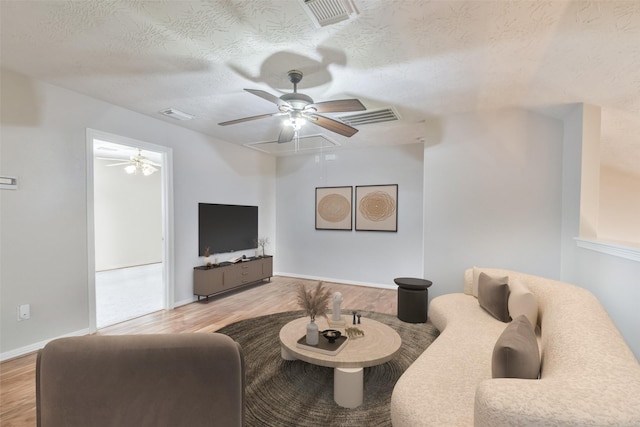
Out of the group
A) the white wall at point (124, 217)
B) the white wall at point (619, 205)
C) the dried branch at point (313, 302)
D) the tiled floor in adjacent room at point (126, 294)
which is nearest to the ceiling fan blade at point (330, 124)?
the dried branch at point (313, 302)

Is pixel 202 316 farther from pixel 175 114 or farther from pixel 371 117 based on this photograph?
pixel 371 117

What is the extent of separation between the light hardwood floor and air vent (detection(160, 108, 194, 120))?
2.66 metres

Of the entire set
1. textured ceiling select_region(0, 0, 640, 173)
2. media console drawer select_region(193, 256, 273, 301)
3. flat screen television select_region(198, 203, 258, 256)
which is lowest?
media console drawer select_region(193, 256, 273, 301)

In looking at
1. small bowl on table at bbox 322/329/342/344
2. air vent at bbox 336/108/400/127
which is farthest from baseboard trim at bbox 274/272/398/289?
small bowl on table at bbox 322/329/342/344

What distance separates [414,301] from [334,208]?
2690 mm

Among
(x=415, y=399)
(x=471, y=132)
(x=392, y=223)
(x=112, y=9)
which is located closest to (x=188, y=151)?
(x=112, y=9)

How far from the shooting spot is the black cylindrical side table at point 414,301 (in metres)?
3.56

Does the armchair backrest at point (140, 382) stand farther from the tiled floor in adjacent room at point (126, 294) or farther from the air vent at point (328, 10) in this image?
the tiled floor in adjacent room at point (126, 294)

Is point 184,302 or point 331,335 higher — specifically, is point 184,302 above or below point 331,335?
below

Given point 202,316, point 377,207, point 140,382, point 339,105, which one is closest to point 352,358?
point 140,382

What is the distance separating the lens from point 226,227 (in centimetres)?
511

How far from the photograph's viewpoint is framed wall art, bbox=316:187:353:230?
5699 mm

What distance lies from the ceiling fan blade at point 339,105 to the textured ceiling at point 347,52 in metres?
0.35

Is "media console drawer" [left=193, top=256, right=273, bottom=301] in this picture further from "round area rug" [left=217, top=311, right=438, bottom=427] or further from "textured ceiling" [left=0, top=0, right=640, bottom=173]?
"textured ceiling" [left=0, top=0, right=640, bottom=173]
